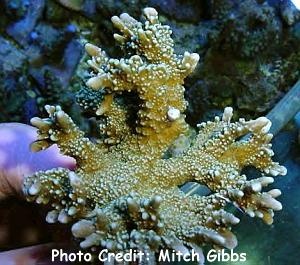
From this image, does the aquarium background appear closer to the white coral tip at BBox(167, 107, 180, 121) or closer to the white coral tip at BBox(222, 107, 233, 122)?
the white coral tip at BBox(222, 107, 233, 122)

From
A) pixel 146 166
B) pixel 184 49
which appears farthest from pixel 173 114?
pixel 184 49

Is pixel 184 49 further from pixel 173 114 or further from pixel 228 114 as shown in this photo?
pixel 173 114

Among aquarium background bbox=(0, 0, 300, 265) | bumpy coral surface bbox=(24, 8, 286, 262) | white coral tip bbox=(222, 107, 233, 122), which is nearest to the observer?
bumpy coral surface bbox=(24, 8, 286, 262)

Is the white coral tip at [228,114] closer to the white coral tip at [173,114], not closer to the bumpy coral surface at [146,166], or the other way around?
the bumpy coral surface at [146,166]

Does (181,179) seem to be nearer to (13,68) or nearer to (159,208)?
(159,208)

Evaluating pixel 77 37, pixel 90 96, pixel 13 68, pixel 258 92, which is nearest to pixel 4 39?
pixel 13 68

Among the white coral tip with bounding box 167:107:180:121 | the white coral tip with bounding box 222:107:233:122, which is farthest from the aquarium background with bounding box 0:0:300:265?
the white coral tip with bounding box 167:107:180:121
